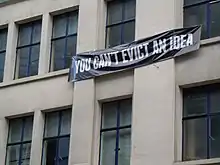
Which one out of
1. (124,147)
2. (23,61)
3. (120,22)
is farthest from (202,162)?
(23,61)

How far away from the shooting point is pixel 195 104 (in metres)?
17.5

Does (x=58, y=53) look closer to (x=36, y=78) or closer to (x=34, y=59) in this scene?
(x=34, y=59)

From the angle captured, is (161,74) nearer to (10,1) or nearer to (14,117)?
(14,117)

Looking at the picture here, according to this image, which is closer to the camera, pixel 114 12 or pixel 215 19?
pixel 215 19

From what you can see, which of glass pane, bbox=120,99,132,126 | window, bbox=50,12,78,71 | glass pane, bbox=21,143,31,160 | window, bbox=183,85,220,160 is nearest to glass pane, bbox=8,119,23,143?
glass pane, bbox=21,143,31,160

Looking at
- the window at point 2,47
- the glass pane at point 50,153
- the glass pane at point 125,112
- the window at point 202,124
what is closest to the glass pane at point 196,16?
the window at point 202,124

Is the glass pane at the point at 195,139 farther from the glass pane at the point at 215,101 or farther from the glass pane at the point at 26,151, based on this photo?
the glass pane at the point at 26,151

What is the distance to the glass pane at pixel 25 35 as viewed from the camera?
71.7ft

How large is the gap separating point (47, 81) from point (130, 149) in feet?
12.7

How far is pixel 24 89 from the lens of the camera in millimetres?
20828

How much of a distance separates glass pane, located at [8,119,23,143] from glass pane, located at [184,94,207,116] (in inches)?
231

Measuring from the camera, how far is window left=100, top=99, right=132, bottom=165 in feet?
59.9

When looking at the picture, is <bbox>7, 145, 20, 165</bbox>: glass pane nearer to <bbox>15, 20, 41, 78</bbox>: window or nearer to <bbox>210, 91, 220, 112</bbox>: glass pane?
<bbox>15, 20, 41, 78</bbox>: window

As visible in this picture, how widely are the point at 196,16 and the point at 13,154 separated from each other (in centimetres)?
719
